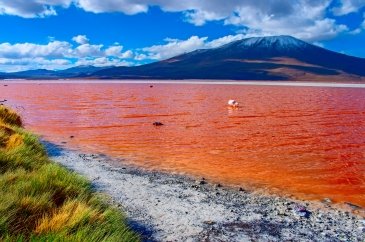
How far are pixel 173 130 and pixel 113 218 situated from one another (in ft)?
47.6

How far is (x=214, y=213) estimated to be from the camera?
8.01 metres

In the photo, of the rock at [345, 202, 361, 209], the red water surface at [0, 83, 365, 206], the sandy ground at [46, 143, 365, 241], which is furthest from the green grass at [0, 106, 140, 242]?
the rock at [345, 202, 361, 209]

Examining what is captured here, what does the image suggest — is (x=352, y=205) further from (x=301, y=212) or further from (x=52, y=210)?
(x=52, y=210)

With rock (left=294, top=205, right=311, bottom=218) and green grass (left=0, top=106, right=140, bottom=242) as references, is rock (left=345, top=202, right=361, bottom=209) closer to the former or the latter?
rock (left=294, top=205, right=311, bottom=218)

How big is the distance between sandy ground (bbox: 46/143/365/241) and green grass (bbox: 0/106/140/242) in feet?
2.45

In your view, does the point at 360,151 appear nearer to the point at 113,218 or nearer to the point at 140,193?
the point at 140,193

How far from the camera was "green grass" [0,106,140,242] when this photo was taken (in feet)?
18.0

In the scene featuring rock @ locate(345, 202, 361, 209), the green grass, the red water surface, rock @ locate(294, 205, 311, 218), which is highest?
the green grass

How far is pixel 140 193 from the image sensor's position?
30.2 ft

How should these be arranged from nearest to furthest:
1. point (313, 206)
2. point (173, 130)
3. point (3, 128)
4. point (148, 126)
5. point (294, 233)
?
point (294, 233), point (313, 206), point (3, 128), point (173, 130), point (148, 126)

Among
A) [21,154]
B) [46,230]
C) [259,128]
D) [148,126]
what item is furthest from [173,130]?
[46,230]

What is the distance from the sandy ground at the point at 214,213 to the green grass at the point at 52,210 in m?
0.75

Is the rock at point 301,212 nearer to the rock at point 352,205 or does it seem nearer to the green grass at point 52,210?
the rock at point 352,205

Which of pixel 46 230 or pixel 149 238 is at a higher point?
pixel 46 230
